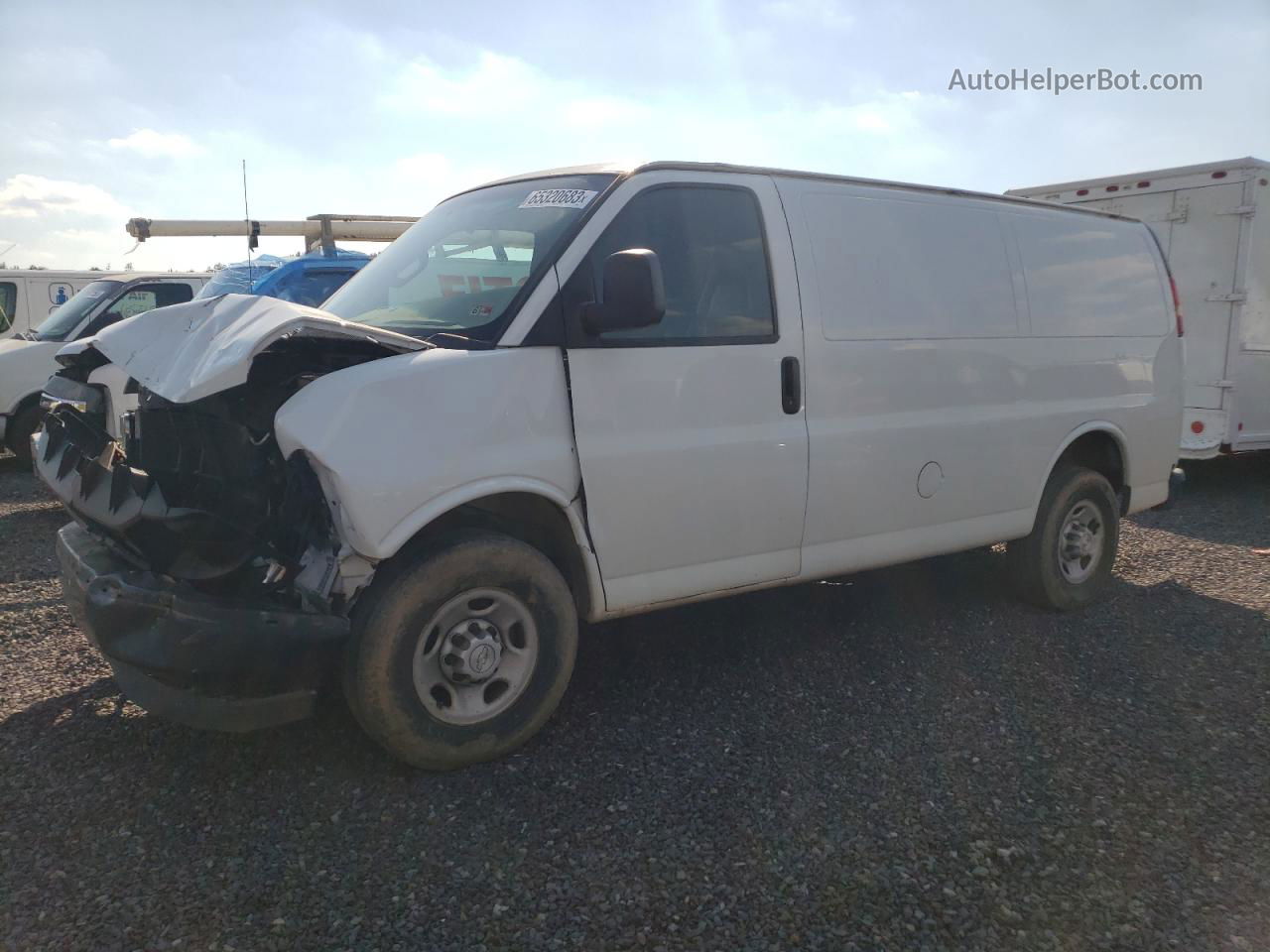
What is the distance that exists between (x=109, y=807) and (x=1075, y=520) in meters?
5.01

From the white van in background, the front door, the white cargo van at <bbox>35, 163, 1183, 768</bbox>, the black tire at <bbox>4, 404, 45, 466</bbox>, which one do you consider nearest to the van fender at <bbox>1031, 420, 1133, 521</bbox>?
the white cargo van at <bbox>35, 163, 1183, 768</bbox>

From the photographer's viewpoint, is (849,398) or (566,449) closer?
(566,449)

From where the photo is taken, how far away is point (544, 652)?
3.62 meters

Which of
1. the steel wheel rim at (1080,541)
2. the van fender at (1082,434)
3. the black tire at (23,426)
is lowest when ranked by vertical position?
the steel wheel rim at (1080,541)

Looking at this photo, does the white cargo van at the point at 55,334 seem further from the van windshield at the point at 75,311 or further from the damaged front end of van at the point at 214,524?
the damaged front end of van at the point at 214,524

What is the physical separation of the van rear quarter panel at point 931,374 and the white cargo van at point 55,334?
7806 mm

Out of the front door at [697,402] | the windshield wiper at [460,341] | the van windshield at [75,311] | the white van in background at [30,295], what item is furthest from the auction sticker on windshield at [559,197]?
the white van in background at [30,295]

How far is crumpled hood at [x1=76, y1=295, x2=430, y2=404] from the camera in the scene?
307 centimetres

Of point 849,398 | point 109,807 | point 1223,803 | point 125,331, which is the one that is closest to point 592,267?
point 849,398

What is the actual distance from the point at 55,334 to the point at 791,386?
8.81m

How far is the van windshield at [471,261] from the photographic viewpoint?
3.70 metres

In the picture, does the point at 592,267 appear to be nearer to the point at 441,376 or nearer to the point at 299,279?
the point at 441,376

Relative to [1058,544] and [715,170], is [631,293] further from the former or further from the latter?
[1058,544]

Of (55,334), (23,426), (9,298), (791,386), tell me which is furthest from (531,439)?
(9,298)
